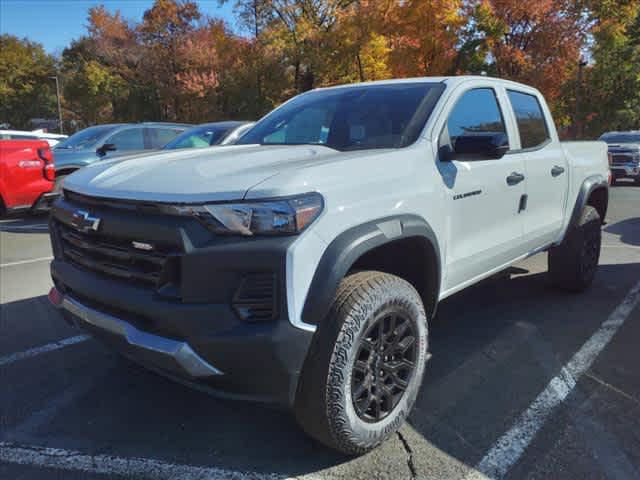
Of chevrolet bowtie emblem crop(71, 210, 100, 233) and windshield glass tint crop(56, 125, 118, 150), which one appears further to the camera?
windshield glass tint crop(56, 125, 118, 150)

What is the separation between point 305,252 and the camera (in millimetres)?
2072

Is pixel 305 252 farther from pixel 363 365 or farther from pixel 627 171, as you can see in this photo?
pixel 627 171

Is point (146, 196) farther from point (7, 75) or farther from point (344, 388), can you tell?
point (7, 75)

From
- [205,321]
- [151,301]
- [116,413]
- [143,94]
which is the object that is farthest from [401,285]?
[143,94]

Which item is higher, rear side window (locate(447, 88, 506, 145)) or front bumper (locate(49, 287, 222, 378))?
rear side window (locate(447, 88, 506, 145))

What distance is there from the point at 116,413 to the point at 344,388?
4.57 feet

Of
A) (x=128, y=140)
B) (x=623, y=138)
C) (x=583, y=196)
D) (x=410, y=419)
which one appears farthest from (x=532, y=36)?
(x=410, y=419)

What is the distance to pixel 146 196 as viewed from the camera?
2207 millimetres

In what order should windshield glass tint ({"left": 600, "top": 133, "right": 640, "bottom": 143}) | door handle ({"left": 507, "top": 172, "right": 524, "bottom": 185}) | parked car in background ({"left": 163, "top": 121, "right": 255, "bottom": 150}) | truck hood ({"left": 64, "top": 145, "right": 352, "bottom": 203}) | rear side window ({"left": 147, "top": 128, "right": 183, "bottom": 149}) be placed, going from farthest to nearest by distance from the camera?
windshield glass tint ({"left": 600, "top": 133, "right": 640, "bottom": 143}) → rear side window ({"left": 147, "top": 128, "right": 183, "bottom": 149}) → parked car in background ({"left": 163, "top": 121, "right": 255, "bottom": 150}) → door handle ({"left": 507, "top": 172, "right": 524, "bottom": 185}) → truck hood ({"left": 64, "top": 145, "right": 352, "bottom": 203})

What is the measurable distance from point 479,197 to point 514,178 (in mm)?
525

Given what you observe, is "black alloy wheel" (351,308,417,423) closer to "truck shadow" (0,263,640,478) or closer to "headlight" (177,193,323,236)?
"truck shadow" (0,263,640,478)

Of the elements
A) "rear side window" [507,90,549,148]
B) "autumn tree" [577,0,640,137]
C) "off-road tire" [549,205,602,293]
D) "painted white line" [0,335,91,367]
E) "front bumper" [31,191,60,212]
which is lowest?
"painted white line" [0,335,91,367]

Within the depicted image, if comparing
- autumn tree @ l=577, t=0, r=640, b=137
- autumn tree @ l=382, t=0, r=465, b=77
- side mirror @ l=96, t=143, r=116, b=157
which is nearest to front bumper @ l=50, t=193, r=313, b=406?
side mirror @ l=96, t=143, r=116, b=157

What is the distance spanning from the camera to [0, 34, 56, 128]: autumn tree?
132 feet
